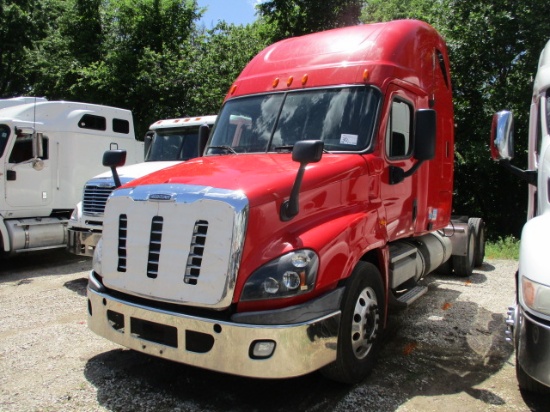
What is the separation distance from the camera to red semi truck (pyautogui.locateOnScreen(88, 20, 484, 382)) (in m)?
3.27

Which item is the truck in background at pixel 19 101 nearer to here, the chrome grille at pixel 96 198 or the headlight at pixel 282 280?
the chrome grille at pixel 96 198

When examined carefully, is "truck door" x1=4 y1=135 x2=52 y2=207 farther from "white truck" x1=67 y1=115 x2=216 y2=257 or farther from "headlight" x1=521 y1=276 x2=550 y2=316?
"headlight" x1=521 y1=276 x2=550 y2=316

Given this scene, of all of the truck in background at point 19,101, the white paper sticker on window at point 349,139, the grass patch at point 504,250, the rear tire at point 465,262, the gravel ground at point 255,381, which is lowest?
the grass patch at point 504,250

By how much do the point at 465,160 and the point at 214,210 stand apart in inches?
481

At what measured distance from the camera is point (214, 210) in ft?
10.9

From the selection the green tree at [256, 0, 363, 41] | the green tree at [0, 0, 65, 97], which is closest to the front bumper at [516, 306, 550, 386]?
the green tree at [256, 0, 363, 41]

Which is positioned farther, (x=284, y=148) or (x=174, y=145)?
(x=174, y=145)

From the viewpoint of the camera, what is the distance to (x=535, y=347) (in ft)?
9.75

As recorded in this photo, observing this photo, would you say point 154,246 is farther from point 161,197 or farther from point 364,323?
point 364,323

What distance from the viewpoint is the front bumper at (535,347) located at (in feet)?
9.53

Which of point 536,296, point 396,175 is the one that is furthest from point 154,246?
point 536,296

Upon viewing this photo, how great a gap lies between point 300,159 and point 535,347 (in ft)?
6.37

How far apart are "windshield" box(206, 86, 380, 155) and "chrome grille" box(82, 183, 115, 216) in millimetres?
3516

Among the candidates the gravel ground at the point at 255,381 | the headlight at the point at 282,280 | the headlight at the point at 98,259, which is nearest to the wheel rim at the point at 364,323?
the gravel ground at the point at 255,381
